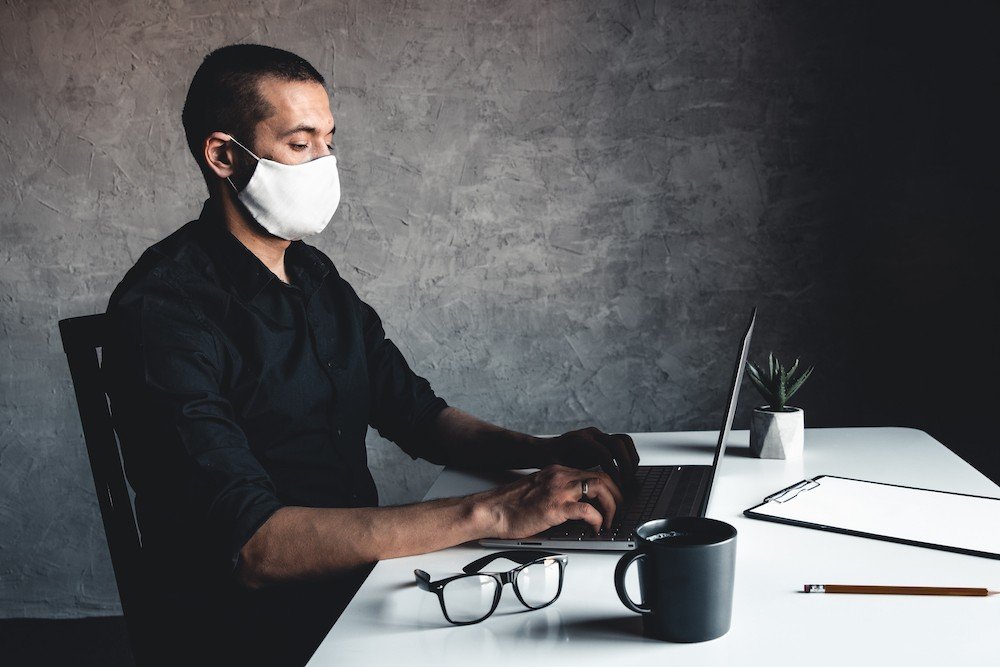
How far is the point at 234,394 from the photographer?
1338 mm

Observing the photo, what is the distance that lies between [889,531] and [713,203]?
155 centimetres

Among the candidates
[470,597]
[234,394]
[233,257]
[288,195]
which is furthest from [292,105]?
[470,597]

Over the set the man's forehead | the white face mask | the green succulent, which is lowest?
the green succulent

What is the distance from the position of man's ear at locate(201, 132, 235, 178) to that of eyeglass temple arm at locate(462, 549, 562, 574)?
856mm

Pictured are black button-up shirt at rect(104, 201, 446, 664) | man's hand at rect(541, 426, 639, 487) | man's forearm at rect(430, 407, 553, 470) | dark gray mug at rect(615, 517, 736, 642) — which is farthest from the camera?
man's forearm at rect(430, 407, 553, 470)

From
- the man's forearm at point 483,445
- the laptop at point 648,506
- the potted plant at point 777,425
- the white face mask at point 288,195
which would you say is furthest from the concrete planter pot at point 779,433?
the white face mask at point 288,195

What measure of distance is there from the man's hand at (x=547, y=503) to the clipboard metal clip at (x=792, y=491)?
0.25m

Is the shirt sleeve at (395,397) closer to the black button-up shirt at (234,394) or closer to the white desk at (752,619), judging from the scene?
the black button-up shirt at (234,394)

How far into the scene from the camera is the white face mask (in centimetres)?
146

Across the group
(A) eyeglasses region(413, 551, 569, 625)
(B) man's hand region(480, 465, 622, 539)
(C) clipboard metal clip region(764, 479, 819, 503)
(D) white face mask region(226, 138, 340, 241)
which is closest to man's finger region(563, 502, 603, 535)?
(B) man's hand region(480, 465, 622, 539)

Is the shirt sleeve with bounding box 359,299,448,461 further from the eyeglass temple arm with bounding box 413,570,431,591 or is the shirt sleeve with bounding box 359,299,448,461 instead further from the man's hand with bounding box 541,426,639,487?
the eyeglass temple arm with bounding box 413,570,431,591

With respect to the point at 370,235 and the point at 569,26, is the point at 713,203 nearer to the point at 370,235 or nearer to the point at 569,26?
the point at 569,26

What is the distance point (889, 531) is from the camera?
3.42 feet

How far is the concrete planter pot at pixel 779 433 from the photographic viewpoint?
4.63ft
